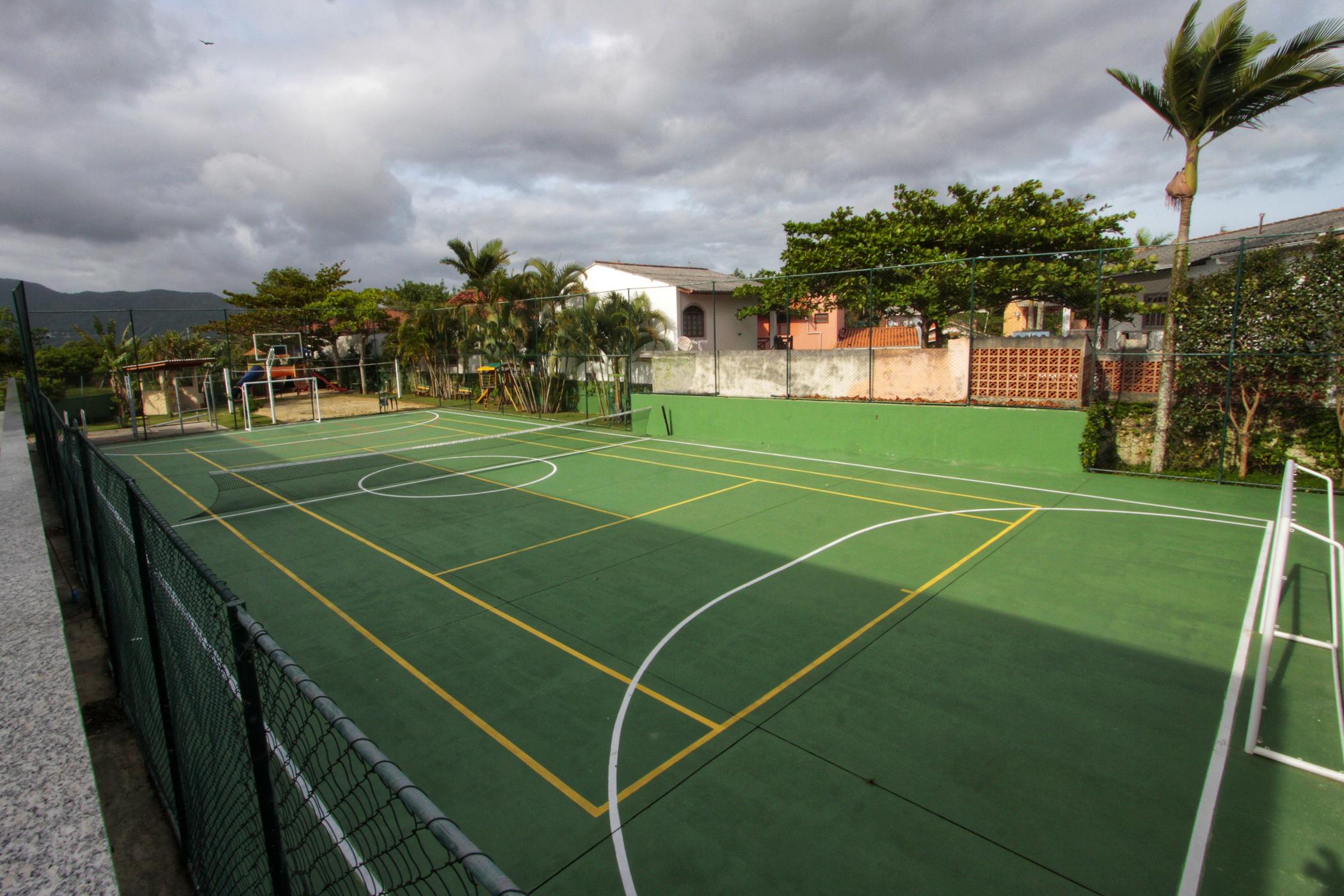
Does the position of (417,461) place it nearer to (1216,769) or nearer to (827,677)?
(827,677)

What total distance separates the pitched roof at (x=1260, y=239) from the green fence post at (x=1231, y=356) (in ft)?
0.96

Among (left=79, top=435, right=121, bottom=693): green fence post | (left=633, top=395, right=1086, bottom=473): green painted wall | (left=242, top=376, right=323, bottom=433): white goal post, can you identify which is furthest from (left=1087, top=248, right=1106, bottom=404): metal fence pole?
(left=242, top=376, right=323, bottom=433): white goal post

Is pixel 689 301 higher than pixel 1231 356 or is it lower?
higher

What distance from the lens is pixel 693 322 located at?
30469mm

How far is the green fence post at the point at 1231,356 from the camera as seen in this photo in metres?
12.6

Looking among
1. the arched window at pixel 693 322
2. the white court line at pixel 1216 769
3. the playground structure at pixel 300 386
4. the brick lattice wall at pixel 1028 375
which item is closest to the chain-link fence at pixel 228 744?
the white court line at pixel 1216 769

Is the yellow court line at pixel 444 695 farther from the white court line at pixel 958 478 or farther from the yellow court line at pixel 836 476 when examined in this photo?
Answer: the white court line at pixel 958 478

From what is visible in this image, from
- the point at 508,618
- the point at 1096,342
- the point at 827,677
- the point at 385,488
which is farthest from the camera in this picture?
the point at 1096,342

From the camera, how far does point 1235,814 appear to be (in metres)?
4.51

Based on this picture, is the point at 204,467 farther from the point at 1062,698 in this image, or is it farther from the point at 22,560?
the point at 1062,698

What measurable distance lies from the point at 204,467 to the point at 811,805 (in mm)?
18611

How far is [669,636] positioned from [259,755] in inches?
206

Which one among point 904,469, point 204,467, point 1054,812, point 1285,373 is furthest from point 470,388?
point 1054,812

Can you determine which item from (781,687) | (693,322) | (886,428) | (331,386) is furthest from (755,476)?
(331,386)
